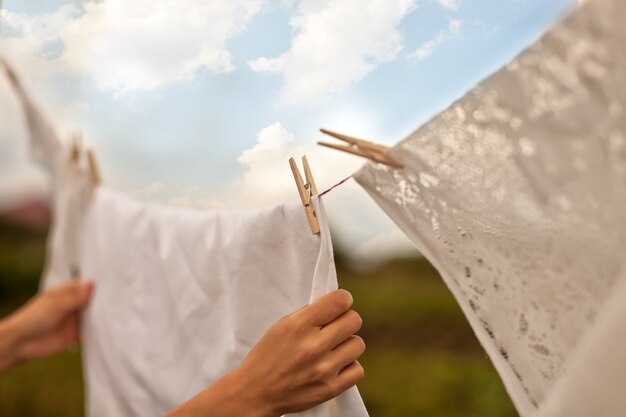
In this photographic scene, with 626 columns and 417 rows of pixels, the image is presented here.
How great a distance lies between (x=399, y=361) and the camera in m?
2.22

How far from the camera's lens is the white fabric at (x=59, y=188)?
3.72 feet

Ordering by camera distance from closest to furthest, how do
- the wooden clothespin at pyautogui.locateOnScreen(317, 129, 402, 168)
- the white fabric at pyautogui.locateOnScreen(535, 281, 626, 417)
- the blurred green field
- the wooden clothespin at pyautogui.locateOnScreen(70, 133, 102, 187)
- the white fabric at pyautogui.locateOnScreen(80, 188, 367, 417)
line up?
the white fabric at pyautogui.locateOnScreen(535, 281, 626, 417) < the wooden clothespin at pyautogui.locateOnScreen(317, 129, 402, 168) < the white fabric at pyautogui.locateOnScreen(80, 188, 367, 417) < the wooden clothespin at pyautogui.locateOnScreen(70, 133, 102, 187) < the blurred green field

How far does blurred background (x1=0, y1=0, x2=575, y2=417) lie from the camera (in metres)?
0.68

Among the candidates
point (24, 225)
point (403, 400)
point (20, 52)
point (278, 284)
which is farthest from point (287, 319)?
point (24, 225)

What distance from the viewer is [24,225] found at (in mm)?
3488

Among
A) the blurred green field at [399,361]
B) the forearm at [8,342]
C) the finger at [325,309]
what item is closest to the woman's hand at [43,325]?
the forearm at [8,342]

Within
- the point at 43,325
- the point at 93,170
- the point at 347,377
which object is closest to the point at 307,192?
the point at 347,377

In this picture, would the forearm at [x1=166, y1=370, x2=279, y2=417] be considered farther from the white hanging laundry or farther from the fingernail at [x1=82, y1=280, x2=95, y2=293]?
the fingernail at [x1=82, y1=280, x2=95, y2=293]

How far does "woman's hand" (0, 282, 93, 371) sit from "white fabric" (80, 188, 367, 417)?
0.03 meters

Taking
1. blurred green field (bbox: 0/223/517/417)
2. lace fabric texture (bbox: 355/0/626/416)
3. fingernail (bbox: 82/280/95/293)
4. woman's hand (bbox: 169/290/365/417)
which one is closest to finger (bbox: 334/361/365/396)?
woman's hand (bbox: 169/290/365/417)

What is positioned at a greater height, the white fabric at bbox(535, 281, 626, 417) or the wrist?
the wrist

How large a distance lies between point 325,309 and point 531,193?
208mm

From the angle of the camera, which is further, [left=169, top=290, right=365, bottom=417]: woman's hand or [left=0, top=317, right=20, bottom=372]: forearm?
[left=0, top=317, right=20, bottom=372]: forearm

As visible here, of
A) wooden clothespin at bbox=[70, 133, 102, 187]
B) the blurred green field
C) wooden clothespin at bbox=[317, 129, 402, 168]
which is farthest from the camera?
the blurred green field
